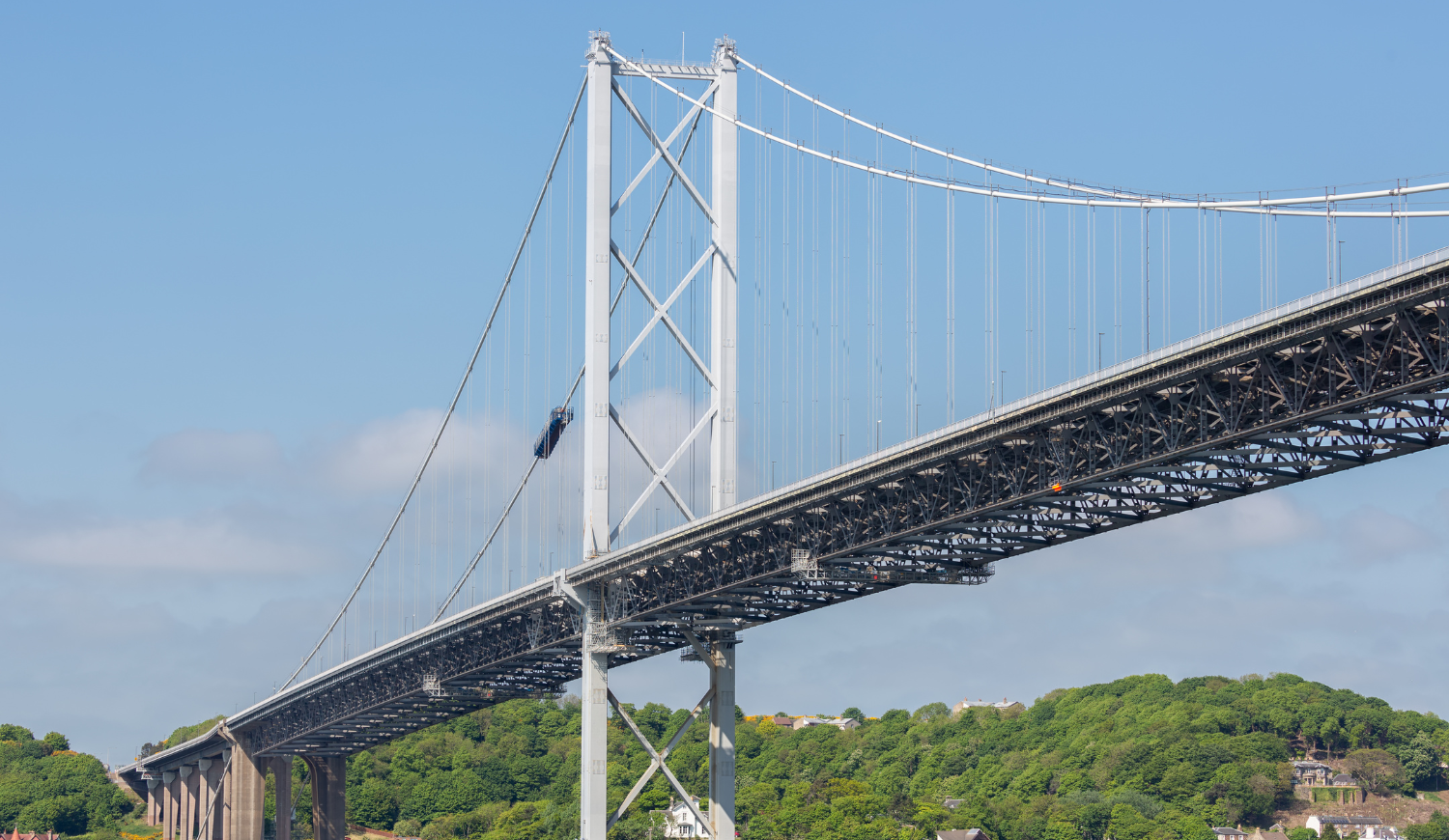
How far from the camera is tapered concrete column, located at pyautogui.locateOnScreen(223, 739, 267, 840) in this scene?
134 meters

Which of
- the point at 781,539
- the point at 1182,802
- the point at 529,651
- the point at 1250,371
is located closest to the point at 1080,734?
the point at 1182,802

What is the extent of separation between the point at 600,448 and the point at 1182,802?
11041 centimetres

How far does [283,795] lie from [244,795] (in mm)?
3653

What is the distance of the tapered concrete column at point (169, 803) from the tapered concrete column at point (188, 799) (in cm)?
198

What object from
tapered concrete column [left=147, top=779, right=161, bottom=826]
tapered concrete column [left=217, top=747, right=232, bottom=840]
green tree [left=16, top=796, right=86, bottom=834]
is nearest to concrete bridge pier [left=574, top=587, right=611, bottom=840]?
tapered concrete column [left=217, top=747, right=232, bottom=840]

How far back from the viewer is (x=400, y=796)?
178000 mm

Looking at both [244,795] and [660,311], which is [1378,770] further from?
[660,311]

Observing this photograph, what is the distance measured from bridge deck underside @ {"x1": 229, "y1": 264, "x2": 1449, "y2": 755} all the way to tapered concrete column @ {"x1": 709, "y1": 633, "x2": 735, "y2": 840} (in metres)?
1.88

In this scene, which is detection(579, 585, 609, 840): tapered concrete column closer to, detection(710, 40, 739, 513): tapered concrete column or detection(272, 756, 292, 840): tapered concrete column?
detection(710, 40, 739, 513): tapered concrete column

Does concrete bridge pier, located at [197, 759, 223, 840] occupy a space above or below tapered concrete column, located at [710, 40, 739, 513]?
below

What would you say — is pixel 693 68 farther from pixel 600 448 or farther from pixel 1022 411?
pixel 1022 411

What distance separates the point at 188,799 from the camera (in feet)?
504

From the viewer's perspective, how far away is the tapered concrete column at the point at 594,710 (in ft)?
247

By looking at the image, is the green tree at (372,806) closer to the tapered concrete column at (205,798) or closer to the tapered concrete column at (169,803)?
the tapered concrete column at (169,803)
